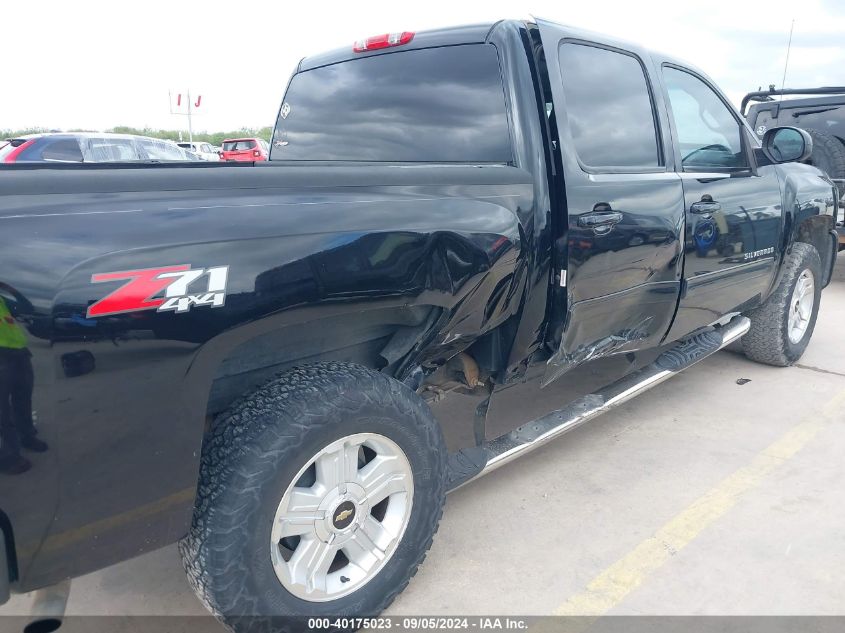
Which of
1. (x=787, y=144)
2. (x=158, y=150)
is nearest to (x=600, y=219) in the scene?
(x=787, y=144)

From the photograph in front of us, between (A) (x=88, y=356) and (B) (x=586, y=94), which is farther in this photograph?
(B) (x=586, y=94)

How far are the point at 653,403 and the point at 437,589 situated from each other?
2.35 m

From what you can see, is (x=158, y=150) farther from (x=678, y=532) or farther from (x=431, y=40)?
(x=678, y=532)

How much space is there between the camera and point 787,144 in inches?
161

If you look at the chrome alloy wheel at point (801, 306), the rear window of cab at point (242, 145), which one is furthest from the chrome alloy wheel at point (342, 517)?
the rear window of cab at point (242, 145)

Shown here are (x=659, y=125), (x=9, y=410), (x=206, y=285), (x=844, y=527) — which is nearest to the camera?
(x=9, y=410)

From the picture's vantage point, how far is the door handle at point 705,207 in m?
3.38

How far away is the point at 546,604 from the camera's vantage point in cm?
249

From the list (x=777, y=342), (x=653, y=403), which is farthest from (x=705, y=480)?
(x=777, y=342)

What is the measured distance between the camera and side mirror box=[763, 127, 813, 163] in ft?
13.3

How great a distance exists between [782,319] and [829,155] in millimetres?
3375

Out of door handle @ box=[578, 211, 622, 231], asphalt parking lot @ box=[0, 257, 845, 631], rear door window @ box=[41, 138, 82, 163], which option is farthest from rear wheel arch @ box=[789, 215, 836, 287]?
rear door window @ box=[41, 138, 82, 163]

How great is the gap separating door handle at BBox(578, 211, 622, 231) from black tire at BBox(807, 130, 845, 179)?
5.32m

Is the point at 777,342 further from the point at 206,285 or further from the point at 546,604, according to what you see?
the point at 206,285
